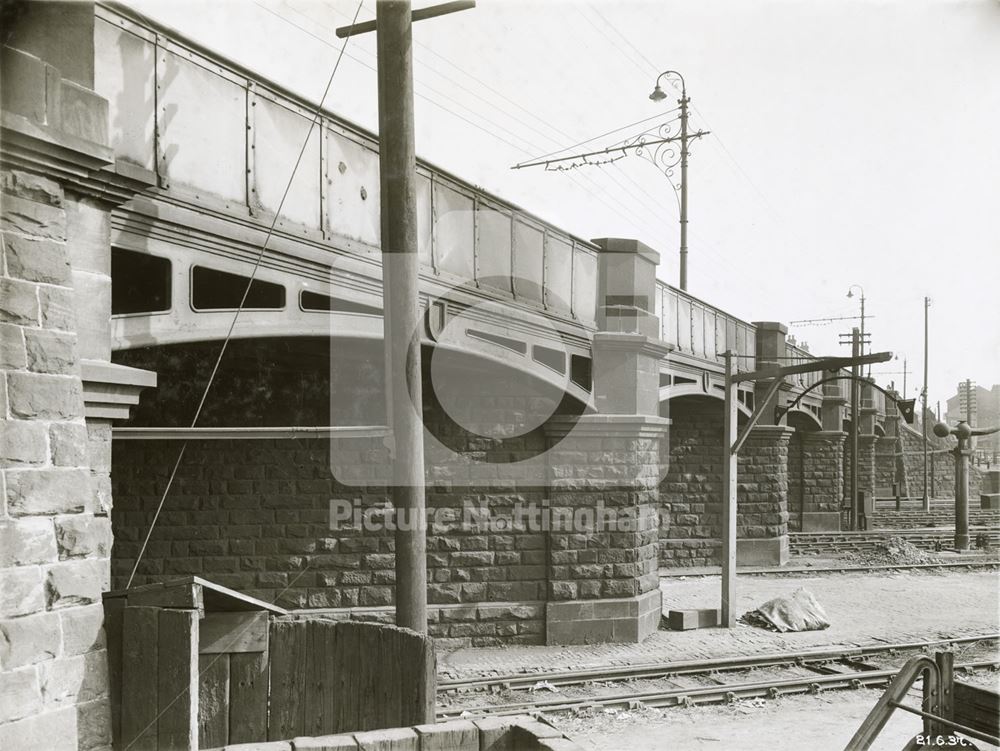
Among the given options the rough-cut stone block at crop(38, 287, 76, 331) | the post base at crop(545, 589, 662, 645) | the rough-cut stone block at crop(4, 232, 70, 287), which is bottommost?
the post base at crop(545, 589, 662, 645)

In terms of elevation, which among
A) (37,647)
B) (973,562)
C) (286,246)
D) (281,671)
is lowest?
(973,562)

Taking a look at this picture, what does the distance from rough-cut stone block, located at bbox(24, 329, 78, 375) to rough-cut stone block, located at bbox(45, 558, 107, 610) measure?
943mm

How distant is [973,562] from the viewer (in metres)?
23.5

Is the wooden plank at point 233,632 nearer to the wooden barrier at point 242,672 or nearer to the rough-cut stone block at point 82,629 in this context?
the wooden barrier at point 242,672

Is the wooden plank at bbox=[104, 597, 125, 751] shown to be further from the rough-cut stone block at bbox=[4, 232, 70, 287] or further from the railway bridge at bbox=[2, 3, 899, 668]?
the rough-cut stone block at bbox=[4, 232, 70, 287]

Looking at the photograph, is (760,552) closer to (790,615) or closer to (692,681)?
(790,615)

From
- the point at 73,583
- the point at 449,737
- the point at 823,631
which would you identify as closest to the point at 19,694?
the point at 73,583

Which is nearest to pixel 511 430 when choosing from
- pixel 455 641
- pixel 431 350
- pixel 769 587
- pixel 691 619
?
pixel 431 350

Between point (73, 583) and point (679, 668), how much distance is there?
8807 millimetres

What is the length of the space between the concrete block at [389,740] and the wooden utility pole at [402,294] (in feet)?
9.27

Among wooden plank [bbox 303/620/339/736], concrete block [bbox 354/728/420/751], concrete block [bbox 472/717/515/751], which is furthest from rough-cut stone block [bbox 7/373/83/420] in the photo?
concrete block [bbox 472/717/515/751]

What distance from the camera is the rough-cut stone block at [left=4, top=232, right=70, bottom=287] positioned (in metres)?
4.27

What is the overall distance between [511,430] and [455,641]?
118 inches

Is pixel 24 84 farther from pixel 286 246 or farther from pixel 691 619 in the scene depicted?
pixel 691 619
